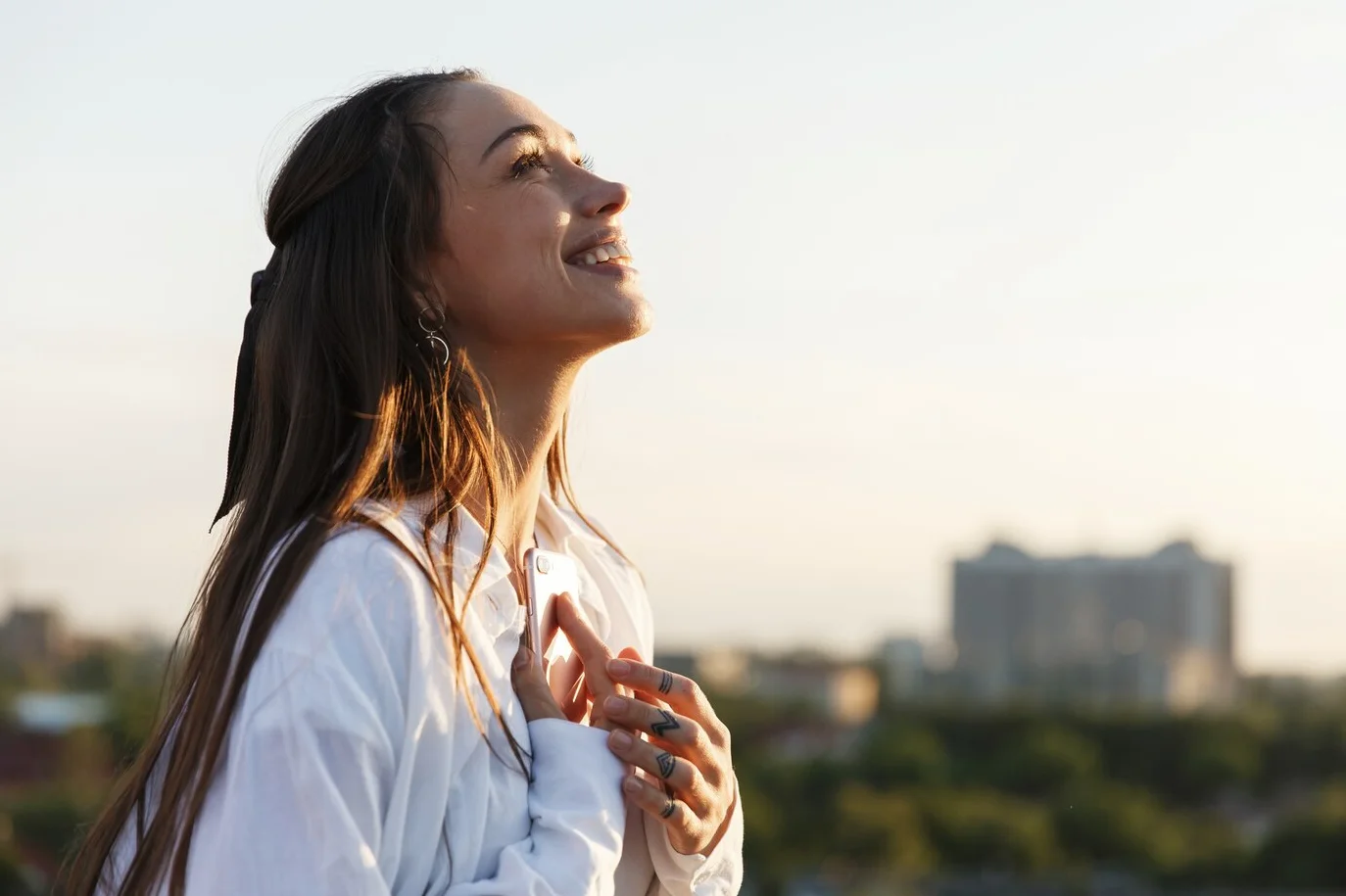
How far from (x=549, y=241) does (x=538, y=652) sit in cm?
40

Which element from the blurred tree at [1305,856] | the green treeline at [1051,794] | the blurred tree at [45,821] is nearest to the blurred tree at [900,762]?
the green treeline at [1051,794]

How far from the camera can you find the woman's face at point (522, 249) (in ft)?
5.43

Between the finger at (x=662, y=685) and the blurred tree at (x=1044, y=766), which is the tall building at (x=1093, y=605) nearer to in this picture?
the blurred tree at (x=1044, y=766)

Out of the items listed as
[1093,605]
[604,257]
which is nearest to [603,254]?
[604,257]

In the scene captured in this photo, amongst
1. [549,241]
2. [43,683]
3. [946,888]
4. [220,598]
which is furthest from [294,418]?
[43,683]

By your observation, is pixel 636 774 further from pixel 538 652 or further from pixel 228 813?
pixel 228 813

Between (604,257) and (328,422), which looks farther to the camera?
(604,257)

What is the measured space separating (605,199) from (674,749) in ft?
1.79

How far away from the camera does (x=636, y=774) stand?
159cm

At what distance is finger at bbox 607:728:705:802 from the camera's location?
1574mm

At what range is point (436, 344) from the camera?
163cm

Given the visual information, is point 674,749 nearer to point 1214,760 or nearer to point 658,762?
point 658,762

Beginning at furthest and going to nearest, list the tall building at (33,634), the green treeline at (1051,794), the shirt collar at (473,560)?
the tall building at (33,634)
the green treeline at (1051,794)
the shirt collar at (473,560)

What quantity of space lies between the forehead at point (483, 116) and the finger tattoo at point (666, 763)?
1.99 feet
